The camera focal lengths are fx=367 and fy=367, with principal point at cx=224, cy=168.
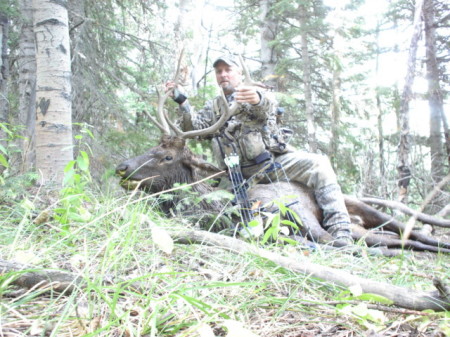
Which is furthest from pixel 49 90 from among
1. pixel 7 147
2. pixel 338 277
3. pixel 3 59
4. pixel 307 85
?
pixel 307 85

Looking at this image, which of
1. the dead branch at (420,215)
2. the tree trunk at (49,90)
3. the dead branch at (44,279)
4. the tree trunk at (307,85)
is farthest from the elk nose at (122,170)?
the tree trunk at (307,85)

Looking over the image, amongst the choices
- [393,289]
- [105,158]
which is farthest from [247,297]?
[105,158]

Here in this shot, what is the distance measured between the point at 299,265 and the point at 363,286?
1.15ft

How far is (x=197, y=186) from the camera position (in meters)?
5.09

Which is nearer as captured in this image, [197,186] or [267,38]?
[197,186]

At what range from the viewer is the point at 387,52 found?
14781 millimetres

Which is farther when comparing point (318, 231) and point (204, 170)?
point (204, 170)

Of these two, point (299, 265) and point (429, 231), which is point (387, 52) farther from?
point (299, 265)

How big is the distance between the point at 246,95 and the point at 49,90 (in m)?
2.26

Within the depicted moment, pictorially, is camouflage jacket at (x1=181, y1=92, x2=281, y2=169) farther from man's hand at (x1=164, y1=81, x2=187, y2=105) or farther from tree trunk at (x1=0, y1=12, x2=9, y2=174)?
tree trunk at (x1=0, y1=12, x2=9, y2=174)

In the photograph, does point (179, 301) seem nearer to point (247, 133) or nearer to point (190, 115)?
point (247, 133)

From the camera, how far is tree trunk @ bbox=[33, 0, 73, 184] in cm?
396

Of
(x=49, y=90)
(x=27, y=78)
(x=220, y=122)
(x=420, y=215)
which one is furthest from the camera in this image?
(x=27, y=78)

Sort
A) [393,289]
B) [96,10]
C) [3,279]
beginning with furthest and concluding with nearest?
[96,10]
[393,289]
[3,279]
